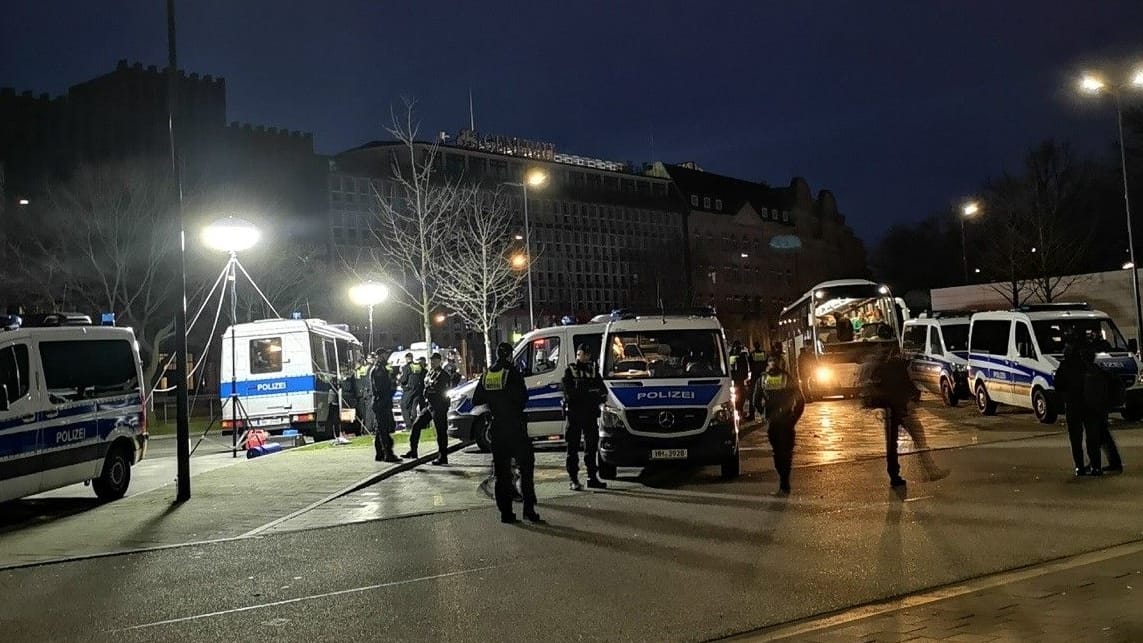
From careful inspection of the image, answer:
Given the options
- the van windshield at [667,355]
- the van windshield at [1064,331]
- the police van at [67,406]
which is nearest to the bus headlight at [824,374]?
the van windshield at [1064,331]

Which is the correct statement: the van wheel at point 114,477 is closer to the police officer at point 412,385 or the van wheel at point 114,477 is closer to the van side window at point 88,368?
the van side window at point 88,368

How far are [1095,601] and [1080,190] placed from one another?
4952 cm

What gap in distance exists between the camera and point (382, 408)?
1761 cm

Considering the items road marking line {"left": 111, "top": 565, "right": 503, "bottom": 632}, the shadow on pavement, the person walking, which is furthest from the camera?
the shadow on pavement

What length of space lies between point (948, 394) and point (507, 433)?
1935 centimetres

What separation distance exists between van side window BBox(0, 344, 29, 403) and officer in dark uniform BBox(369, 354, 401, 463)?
235 inches

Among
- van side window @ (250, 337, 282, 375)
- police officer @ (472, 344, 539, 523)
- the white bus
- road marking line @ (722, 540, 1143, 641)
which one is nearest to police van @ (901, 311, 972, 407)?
the white bus

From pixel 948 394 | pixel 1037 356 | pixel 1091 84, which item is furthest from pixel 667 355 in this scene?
pixel 1091 84

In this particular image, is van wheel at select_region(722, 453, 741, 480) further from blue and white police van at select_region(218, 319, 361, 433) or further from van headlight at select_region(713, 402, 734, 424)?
blue and white police van at select_region(218, 319, 361, 433)

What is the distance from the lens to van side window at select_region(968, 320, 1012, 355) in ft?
75.3

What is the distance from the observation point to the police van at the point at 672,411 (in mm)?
13742

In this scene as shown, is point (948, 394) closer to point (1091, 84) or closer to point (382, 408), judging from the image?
point (1091, 84)

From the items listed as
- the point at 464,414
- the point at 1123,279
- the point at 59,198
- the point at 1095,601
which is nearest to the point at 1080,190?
the point at 1123,279

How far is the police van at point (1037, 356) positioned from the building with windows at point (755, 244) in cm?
6582
